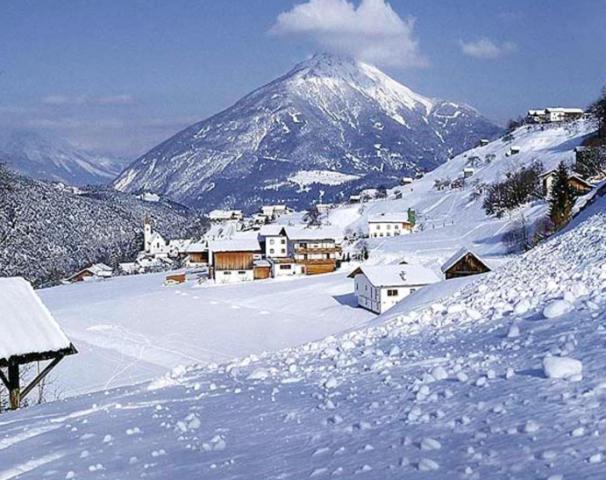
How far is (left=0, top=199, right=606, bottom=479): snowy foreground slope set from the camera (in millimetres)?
4617

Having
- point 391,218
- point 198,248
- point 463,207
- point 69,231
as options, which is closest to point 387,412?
point 198,248

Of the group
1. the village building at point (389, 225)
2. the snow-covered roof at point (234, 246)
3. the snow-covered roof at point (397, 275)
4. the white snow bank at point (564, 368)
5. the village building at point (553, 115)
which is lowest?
the snow-covered roof at point (397, 275)

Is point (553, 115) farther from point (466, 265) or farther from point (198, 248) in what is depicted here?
point (466, 265)

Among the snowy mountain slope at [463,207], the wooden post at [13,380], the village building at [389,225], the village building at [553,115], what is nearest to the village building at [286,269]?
the snowy mountain slope at [463,207]

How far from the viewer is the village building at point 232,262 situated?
219 ft

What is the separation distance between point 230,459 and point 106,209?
161012mm

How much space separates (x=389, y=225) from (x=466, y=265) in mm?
57421

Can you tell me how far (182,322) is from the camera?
126 ft

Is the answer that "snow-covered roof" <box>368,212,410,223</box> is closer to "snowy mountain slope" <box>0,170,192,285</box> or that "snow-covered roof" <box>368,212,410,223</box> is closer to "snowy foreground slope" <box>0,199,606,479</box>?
"snowy mountain slope" <box>0,170,192,285</box>

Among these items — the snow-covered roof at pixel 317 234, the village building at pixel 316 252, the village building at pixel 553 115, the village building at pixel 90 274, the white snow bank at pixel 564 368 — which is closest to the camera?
the white snow bank at pixel 564 368

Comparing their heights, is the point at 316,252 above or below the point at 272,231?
below

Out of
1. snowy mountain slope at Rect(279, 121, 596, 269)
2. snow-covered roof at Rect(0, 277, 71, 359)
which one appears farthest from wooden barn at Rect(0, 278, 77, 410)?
snowy mountain slope at Rect(279, 121, 596, 269)

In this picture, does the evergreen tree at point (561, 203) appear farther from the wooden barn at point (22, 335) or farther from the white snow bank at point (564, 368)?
the white snow bank at point (564, 368)

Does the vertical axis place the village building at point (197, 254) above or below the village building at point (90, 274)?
above
